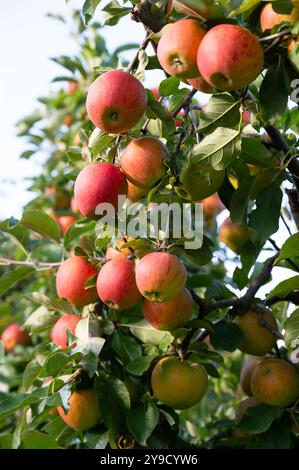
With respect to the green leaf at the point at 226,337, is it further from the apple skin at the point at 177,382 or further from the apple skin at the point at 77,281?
the apple skin at the point at 77,281

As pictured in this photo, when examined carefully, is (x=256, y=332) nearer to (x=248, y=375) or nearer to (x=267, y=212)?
(x=248, y=375)

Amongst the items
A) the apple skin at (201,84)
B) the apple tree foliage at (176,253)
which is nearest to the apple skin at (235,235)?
the apple tree foliage at (176,253)

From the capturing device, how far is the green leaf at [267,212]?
5.10ft

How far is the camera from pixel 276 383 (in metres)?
1.65

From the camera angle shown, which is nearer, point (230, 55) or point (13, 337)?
point (230, 55)

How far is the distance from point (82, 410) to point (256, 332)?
508mm

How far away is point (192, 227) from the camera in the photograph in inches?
63.9

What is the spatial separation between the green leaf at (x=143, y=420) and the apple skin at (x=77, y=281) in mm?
310

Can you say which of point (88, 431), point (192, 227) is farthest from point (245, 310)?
point (88, 431)

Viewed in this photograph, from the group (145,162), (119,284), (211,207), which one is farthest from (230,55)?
(211,207)

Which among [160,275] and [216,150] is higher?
[216,150]

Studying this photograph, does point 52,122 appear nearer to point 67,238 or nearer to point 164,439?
point 67,238
